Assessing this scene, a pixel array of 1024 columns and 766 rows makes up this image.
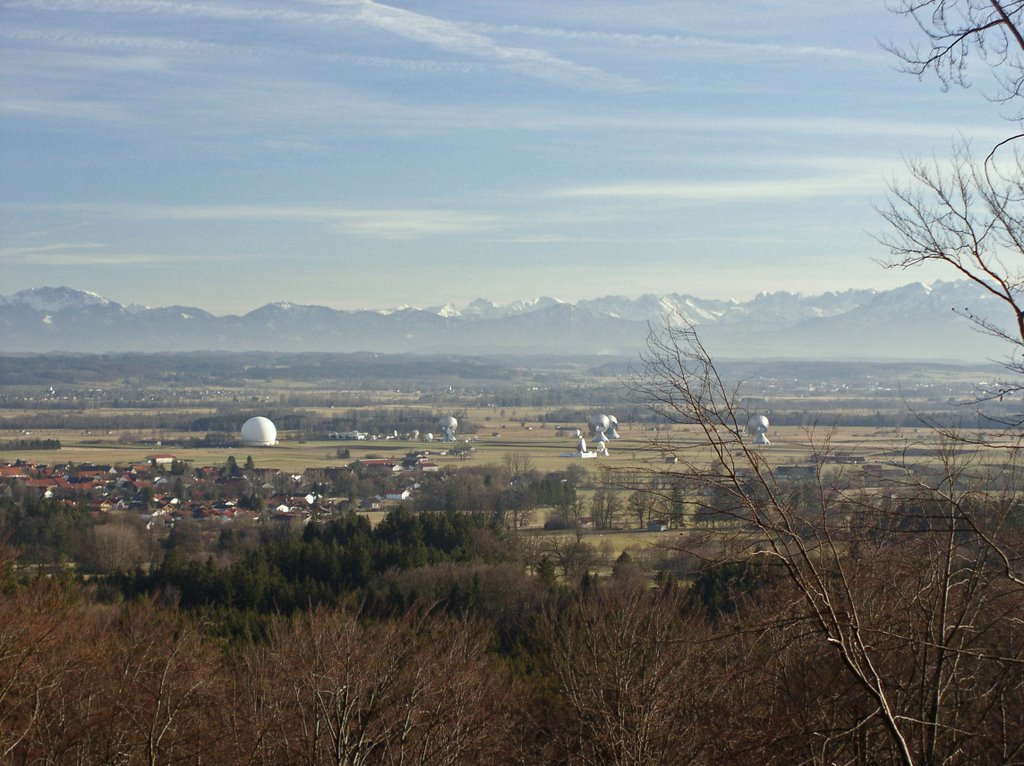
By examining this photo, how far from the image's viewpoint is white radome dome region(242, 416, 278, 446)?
72938mm

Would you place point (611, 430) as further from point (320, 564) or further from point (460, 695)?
point (460, 695)

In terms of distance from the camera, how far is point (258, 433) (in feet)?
241

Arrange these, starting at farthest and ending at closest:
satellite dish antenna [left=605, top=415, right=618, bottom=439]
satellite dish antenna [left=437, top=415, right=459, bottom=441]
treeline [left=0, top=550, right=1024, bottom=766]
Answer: satellite dish antenna [left=437, top=415, right=459, bottom=441] < satellite dish antenna [left=605, top=415, right=618, bottom=439] < treeline [left=0, top=550, right=1024, bottom=766]

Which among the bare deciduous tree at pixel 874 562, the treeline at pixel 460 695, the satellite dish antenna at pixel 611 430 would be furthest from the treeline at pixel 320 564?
the satellite dish antenna at pixel 611 430

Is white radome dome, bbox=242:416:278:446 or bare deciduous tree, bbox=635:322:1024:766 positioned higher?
bare deciduous tree, bbox=635:322:1024:766

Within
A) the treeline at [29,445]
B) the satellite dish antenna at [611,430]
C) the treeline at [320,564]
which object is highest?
the treeline at [320,564]

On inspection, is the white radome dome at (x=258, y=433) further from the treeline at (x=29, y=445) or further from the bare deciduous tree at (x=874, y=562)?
the bare deciduous tree at (x=874, y=562)

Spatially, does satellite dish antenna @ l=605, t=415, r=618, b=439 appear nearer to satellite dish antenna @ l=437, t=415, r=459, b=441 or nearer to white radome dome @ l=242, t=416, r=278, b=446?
satellite dish antenna @ l=437, t=415, r=459, b=441

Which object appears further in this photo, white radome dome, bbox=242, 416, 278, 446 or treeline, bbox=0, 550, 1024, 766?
white radome dome, bbox=242, 416, 278, 446

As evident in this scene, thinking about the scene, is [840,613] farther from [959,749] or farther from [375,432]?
[375,432]

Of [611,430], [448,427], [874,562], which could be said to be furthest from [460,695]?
[448,427]

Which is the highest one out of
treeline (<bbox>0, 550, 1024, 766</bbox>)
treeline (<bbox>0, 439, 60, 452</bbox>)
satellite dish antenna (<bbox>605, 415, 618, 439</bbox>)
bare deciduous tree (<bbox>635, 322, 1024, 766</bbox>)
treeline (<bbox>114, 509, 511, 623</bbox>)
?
bare deciduous tree (<bbox>635, 322, 1024, 766</bbox>)

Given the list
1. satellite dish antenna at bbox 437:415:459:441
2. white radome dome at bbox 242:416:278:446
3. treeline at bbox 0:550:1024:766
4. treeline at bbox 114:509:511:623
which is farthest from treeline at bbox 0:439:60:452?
treeline at bbox 0:550:1024:766

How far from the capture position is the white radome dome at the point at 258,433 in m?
72.9
